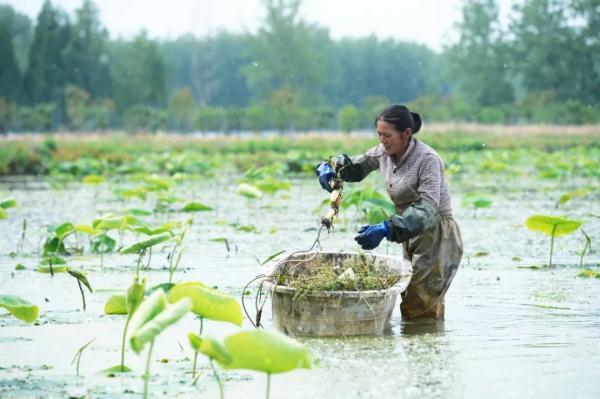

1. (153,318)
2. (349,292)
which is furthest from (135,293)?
(349,292)

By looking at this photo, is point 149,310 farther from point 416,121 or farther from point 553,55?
point 553,55

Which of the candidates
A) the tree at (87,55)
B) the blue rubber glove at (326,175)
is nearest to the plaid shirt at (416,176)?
the blue rubber glove at (326,175)

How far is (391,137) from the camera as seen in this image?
4176mm

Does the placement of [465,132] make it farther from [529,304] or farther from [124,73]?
[529,304]

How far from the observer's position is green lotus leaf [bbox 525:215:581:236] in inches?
215

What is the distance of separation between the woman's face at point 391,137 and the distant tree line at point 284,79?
30.0 m

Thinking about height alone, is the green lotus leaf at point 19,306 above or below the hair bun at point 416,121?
below

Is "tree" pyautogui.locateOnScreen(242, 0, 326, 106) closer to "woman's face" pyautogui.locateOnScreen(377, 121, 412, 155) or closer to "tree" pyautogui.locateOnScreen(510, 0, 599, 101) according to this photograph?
"tree" pyautogui.locateOnScreen(510, 0, 599, 101)

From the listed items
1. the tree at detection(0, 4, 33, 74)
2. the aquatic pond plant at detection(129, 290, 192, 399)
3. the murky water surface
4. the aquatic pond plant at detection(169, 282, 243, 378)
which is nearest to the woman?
the murky water surface

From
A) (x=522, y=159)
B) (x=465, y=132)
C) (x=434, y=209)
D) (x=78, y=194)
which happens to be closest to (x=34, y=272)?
(x=434, y=209)

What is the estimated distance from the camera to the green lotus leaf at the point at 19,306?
3.43 meters

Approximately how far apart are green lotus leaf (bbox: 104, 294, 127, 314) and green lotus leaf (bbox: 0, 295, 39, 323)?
376mm

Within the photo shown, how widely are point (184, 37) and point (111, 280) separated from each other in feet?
213

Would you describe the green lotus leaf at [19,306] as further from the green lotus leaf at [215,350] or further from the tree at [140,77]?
the tree at [140,77]
